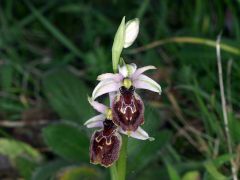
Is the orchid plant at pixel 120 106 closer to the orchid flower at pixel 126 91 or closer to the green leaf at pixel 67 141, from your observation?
the orchid flower at pixel 126 91

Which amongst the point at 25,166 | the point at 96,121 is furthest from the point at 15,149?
the point at 96,121

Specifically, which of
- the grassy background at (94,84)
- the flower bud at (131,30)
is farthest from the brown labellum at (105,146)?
the grassy background at (94,84)

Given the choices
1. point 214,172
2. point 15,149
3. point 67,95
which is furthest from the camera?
point 67,95

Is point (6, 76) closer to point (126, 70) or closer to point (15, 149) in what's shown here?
point (15, 149)

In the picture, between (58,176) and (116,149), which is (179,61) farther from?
(116,149)

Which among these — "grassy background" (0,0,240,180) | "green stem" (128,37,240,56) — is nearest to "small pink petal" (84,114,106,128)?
"grassy background" (0,0,240,180)

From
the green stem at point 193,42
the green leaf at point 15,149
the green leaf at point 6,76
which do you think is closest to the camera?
the green leaf at point 15,149

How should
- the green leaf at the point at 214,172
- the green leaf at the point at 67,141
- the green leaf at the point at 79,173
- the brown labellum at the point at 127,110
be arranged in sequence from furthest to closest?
the green leaf at the point at 67,141 → the green leaf at the point at 79,173 → the green leaf at the point at 214,172 → the brown labellum at the point at 127,110
